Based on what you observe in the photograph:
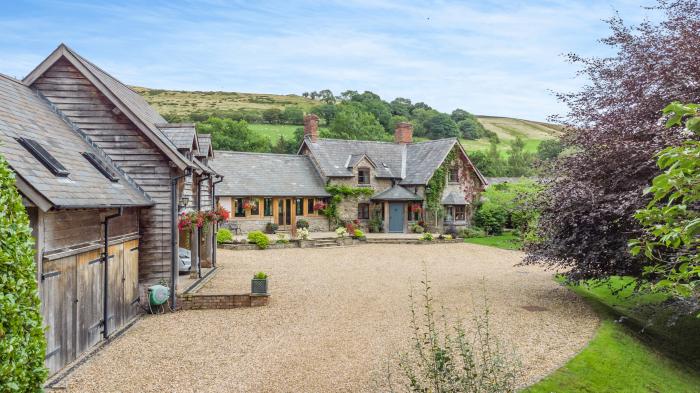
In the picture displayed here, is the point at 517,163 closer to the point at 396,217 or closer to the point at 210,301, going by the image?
the point at 396,217

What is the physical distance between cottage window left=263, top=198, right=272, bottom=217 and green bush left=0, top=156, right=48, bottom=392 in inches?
1199

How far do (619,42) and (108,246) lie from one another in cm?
1493

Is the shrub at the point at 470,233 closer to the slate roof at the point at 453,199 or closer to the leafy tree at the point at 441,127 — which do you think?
the slate roof at the point at 453,199

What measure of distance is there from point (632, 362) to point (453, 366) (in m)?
6.65

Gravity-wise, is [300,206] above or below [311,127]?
below

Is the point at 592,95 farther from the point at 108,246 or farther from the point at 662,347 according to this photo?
the point at 108,246

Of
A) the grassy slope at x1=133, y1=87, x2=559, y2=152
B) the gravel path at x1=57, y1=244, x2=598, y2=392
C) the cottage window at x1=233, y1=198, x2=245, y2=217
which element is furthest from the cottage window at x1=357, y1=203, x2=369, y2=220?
the grassy slope at x1=133, y1=87, x2=559, y2=152

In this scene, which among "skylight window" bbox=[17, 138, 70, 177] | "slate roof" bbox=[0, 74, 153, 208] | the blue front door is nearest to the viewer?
"slate roof" bbox=[0, 74, 153, 208]

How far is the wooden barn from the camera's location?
9703 millimetres

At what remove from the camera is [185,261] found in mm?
19828

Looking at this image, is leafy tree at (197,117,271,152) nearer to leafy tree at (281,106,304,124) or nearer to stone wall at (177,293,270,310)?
leafy tree at (281,106,304,124)

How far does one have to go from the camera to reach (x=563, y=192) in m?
14.2

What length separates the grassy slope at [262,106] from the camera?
328 ft

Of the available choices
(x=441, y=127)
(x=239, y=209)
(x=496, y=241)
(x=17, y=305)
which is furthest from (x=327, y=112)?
(x=17, y=305)
